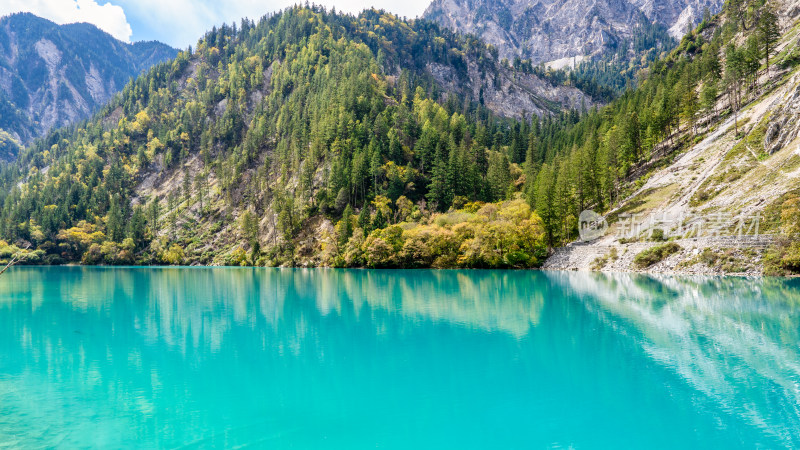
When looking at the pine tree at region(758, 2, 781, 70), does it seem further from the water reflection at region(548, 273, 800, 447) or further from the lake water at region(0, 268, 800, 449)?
the lake water at region(0, 268, 800, 449)

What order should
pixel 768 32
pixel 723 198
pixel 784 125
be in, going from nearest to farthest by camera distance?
pixel 723 198
pixel 784 125
pixel 768 32

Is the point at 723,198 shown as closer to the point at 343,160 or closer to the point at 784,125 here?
the point at 784,125

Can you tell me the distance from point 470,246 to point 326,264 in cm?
3470

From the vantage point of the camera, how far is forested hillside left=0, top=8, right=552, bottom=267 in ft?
295

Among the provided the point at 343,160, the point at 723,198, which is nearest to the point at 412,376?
the point at 723,198

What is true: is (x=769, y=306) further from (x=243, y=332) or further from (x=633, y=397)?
(x=243, y=332)

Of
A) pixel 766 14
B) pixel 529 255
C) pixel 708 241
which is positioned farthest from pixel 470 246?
pixel 766 14

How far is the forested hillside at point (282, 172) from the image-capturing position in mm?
89875

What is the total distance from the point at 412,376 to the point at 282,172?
113534 mm

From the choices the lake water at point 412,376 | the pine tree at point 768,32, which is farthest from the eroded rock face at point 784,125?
the lake water at point 412,376

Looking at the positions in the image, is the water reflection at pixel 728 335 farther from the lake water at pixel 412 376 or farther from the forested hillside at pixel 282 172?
the forested hillside at pixel 282 172

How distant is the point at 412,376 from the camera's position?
15.4 meters

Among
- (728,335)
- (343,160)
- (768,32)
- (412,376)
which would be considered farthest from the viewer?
(343,160)

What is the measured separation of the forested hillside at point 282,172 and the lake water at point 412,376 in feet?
163
